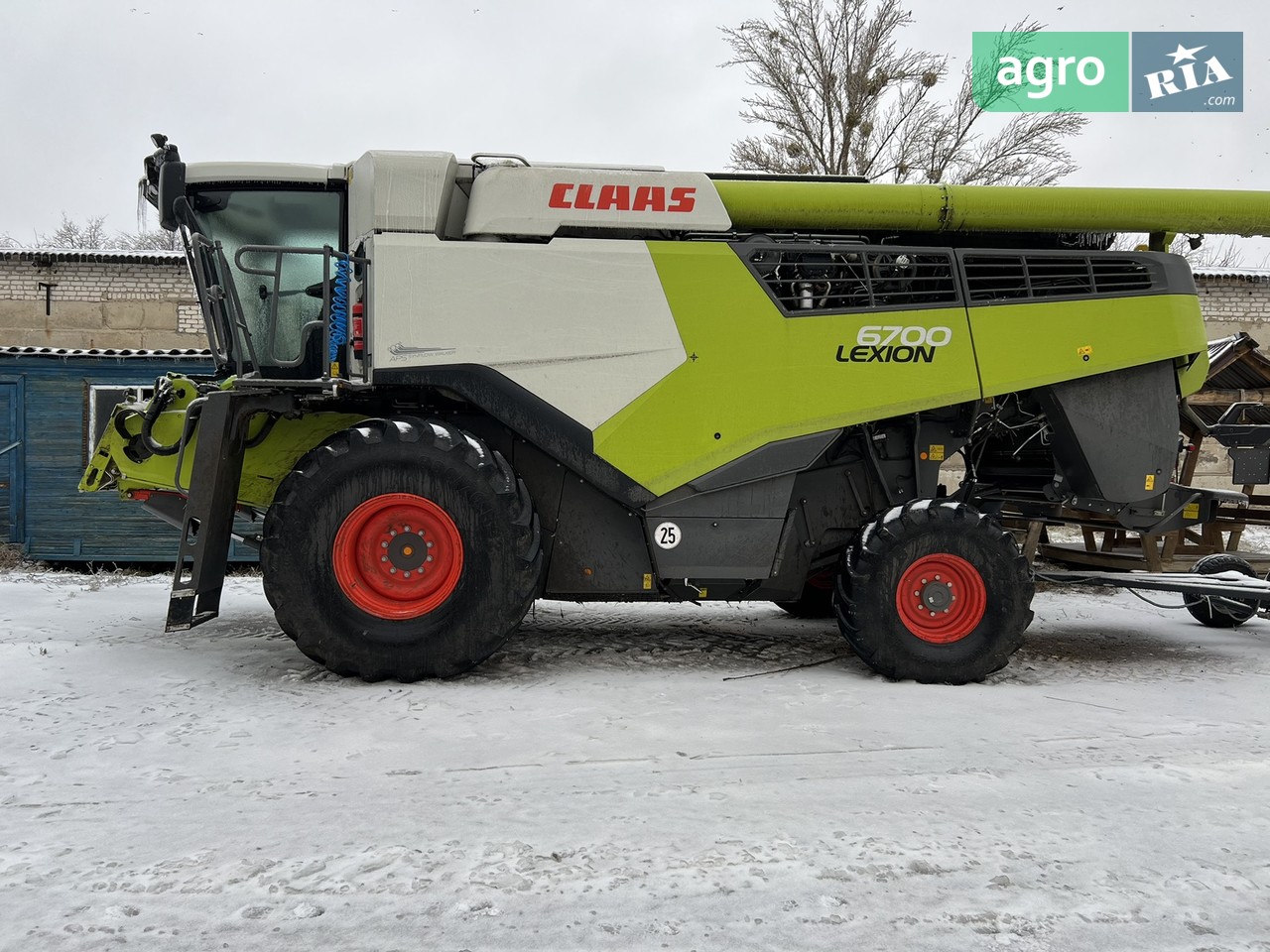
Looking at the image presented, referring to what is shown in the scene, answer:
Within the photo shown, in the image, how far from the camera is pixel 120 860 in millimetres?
2420

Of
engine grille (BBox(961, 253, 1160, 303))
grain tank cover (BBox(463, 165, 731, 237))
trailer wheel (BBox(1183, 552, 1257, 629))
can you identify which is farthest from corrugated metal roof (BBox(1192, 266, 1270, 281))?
grain tank cover (BBox(463, 165, 731, 237))

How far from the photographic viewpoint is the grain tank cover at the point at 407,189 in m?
4.59

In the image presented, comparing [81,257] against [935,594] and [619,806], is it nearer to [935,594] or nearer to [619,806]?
[935,594]

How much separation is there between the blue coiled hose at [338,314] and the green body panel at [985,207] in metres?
2.05

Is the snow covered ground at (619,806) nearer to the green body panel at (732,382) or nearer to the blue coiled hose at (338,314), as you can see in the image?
the green body panel at (732,382)

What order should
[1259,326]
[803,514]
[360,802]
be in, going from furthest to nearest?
[1259,326]
[803,514]
[360,802]

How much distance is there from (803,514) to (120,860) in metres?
3.72

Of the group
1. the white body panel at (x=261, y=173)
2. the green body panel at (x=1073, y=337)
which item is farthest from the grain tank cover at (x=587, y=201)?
the green body panel at (x=1073, y=337)

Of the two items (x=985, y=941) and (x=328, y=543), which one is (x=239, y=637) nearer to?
(x=328, y=543)

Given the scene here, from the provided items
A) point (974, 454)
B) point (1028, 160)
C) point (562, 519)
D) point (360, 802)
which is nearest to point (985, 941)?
point (360, 802)

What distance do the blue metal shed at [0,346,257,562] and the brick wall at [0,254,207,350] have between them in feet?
14.1

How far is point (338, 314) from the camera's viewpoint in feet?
15.3

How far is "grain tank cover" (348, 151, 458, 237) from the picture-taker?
4594 millimetres

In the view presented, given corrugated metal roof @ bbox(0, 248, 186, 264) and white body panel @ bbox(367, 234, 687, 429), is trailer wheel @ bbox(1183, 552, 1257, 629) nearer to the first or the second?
white body panel @ bbox(367, 234, 687, 429)
